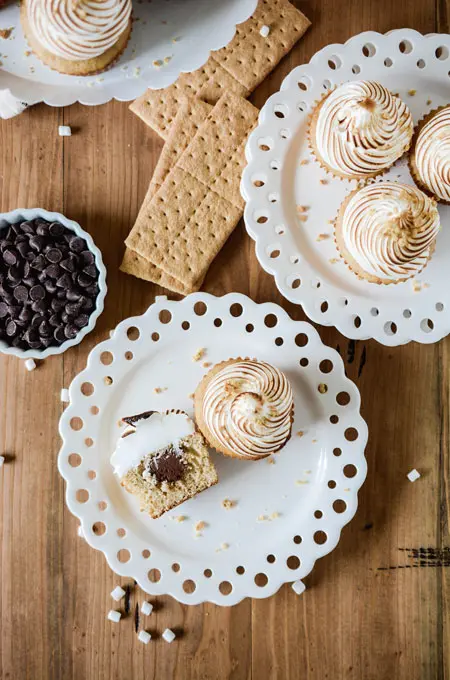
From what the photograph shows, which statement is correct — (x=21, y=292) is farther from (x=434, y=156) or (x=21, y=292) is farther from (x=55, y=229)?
(x=434, y=156)

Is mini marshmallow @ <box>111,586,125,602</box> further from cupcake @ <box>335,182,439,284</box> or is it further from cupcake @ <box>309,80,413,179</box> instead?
cupcake @ <box>309,80,413,179</box>

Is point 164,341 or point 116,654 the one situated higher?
point 164,341

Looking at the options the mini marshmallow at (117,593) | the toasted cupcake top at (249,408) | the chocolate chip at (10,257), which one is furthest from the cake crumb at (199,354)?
the mini marshmallow at (117,593)

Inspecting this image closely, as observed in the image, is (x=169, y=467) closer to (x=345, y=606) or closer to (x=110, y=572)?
(x=110, y=572)

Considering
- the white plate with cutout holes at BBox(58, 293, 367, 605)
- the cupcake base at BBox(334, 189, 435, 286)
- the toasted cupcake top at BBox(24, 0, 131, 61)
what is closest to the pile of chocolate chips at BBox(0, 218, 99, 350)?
the white plate with cutout holes at BBox(58, 293, 367, 605)

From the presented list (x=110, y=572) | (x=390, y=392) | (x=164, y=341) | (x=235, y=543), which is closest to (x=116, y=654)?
(x=110, y=572)

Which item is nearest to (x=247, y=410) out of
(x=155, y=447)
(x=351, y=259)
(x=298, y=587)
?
(x=155, y=447)

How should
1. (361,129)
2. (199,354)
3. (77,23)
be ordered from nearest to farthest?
(77,23), (361,129), (199,354)
